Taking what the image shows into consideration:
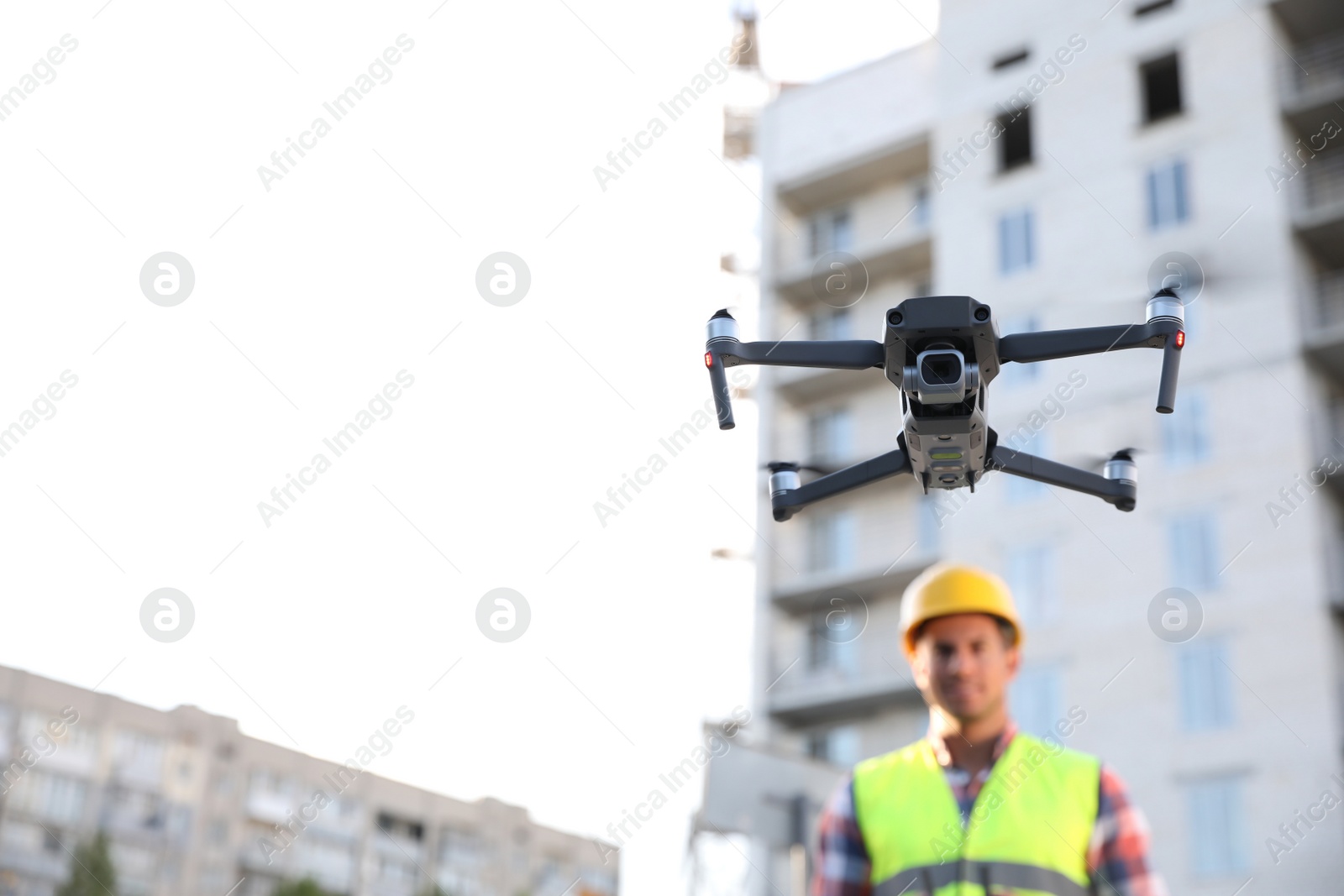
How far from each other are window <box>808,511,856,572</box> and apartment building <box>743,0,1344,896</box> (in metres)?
0.09

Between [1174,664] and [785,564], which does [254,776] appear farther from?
[1174,664]

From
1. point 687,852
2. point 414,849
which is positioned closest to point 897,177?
point 687,852

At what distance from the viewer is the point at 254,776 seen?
274 ft

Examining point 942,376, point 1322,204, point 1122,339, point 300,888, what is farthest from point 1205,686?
point 300,888

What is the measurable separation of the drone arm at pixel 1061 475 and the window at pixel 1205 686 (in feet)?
98.5

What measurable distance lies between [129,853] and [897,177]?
52.6 m

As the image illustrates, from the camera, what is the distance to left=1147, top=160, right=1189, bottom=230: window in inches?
1470

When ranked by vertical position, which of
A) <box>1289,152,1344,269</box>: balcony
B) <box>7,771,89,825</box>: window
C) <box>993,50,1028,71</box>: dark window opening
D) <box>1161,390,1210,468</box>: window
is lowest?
<box>1161,390,1210,468</box>: window

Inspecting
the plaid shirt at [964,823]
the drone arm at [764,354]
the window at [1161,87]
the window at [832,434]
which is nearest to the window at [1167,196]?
the window at [1161,87]

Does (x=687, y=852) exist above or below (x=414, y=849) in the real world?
below

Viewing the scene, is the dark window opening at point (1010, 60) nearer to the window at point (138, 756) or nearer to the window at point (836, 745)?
the window at point (836, 745)

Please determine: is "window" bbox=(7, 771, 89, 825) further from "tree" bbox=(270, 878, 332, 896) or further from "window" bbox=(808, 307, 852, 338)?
"window" bbox=(808, 307, 852, 338)

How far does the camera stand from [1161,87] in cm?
4019

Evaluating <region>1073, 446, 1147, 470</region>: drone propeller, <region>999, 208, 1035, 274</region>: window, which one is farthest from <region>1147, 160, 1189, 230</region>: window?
<region>1073, 446, 1147, 470</region>: drone propeller
